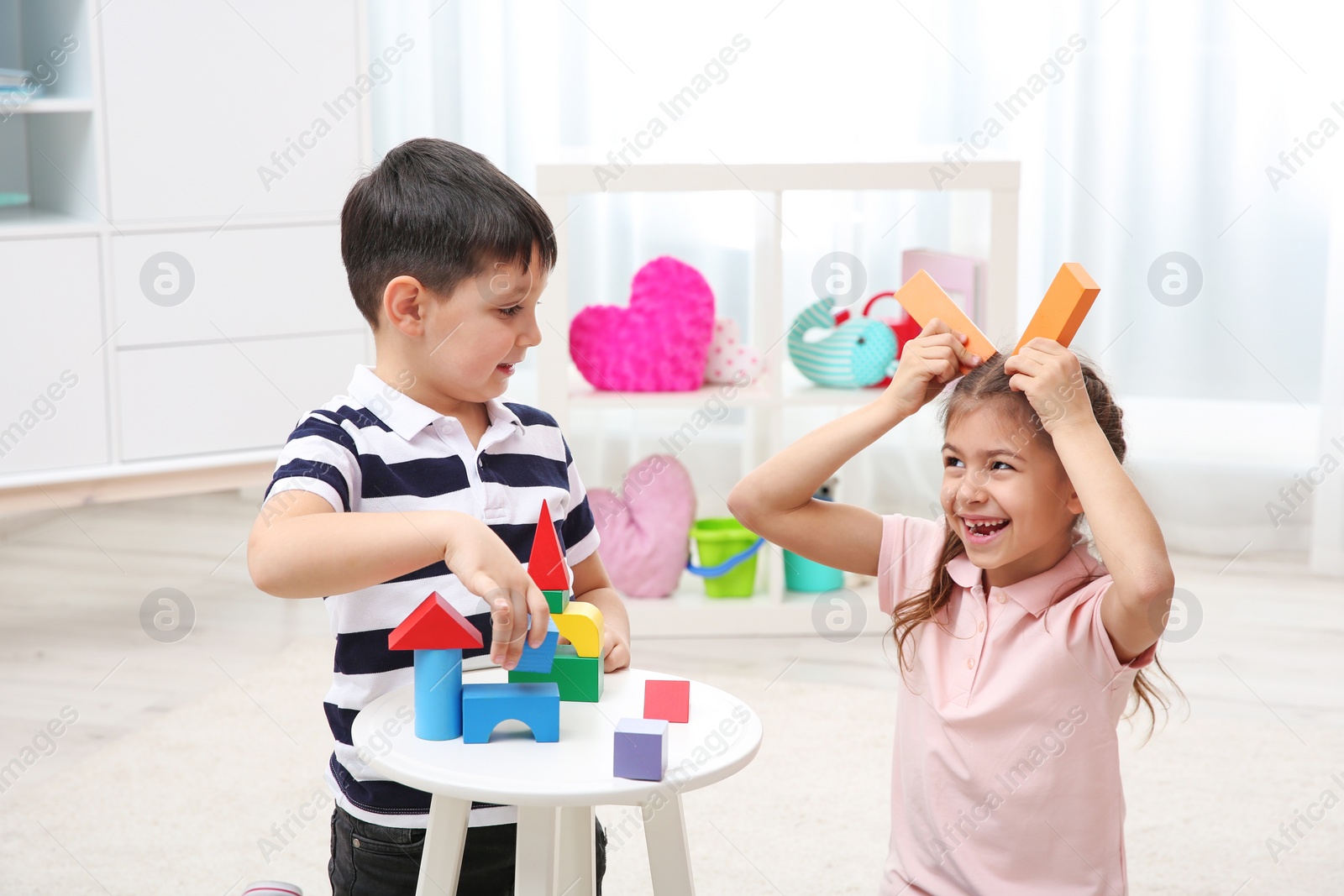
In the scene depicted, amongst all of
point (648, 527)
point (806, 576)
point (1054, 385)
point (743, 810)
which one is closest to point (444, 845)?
point (1054, 385)

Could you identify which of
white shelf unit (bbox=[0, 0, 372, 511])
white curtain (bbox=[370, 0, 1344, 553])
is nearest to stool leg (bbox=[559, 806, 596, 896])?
white shelf unit (bbox=[0, 0, 372, 511])

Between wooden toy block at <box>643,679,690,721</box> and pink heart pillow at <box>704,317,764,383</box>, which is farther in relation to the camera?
pink heart pillow at <box>704,317,764,383</box>

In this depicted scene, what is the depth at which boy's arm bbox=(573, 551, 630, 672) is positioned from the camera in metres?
0.94

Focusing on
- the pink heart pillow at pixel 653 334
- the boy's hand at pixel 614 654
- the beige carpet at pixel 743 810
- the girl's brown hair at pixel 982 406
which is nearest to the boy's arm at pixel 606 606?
the boy's hand at pixel 614 654

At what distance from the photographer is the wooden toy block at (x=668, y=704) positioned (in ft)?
2.75

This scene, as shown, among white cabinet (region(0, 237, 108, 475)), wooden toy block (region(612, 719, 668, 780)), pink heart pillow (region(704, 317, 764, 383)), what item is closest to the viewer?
wooden toy block (region(612, 719, 668, 780))

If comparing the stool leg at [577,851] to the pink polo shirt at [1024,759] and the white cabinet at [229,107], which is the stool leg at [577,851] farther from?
the white cabinet at [229,107]

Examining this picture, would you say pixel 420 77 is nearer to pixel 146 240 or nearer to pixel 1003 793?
pixel 146 240

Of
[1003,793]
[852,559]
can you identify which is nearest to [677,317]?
[852,559]

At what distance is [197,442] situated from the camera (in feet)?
7.59

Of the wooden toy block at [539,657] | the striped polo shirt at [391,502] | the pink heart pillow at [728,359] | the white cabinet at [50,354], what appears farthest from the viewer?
the pink heart pillow at [728,359]

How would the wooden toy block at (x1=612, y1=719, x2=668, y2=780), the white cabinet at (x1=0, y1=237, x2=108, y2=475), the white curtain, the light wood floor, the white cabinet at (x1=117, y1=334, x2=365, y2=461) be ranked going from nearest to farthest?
the wooden toy block at (x1=612, y1=719, x2=668, y2=780)
the light wood floor
the white cabinet at (x1=0, y1=237, x2=108, y2=475)
the white cabinet at (x1=117, y1=334, x2=365, y2=461)
the white curtain

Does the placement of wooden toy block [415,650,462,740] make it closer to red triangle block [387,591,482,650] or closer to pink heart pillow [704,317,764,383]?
red triangle block [387,591,482,650]

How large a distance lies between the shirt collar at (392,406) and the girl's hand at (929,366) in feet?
1.13
